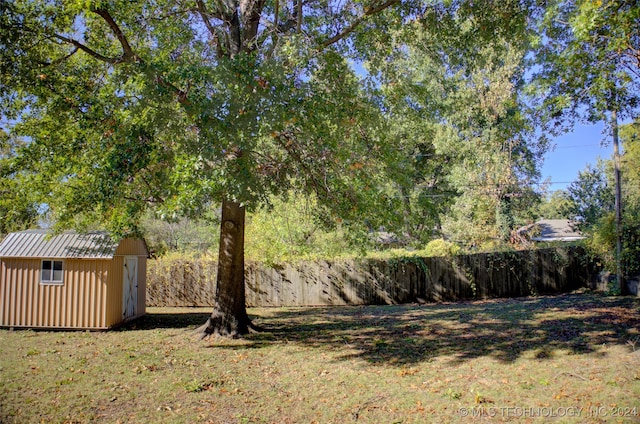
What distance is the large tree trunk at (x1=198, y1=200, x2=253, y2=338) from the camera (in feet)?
32.1

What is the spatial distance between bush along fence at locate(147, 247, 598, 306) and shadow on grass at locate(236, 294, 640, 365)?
10.3ft

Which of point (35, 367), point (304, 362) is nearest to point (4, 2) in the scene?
point (35, 367)

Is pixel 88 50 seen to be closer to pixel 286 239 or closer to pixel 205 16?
pixel 205 16

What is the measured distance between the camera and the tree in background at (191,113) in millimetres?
7004

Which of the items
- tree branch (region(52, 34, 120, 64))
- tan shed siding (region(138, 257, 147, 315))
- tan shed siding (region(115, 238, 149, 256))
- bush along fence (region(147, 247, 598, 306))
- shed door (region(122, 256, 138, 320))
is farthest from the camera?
bush along fence (region(147, 247, 598, 306))

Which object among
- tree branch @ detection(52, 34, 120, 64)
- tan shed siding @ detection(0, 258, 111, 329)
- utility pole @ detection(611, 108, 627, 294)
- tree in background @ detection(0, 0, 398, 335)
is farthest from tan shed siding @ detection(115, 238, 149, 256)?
utility pole @ detection(611, 108, 627, 294)

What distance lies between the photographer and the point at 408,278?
17.4 m

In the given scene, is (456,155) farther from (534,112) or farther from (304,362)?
(304,362)

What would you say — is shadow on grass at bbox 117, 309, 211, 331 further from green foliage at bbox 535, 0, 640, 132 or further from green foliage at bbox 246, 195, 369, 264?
green foliage at bbox 535, 0, 640, 132

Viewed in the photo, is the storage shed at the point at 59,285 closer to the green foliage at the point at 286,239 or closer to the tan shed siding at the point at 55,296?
the tan shed siding at the point at 55,296

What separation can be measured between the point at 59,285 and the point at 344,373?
862cm

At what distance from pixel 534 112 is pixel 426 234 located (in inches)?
167

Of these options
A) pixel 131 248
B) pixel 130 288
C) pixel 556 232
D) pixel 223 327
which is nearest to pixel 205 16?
pixel 223 327

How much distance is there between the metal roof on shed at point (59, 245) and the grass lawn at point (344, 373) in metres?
1.99
